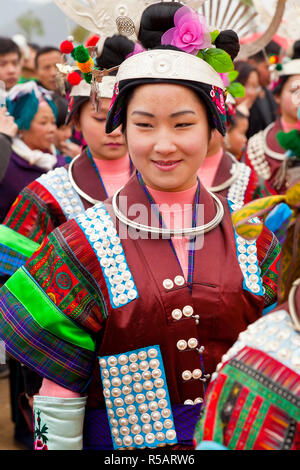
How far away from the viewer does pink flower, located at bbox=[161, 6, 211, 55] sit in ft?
6.78

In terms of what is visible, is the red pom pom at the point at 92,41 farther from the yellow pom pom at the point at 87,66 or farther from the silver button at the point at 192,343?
the silver button at the point at 192,343

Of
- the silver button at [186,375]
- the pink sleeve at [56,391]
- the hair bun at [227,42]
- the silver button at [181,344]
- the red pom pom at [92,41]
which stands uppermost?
the hair bun at [227,42]

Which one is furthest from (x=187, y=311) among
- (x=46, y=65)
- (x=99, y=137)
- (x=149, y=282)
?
(x=46, y=65)

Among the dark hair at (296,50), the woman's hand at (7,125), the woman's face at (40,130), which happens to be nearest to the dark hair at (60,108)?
the woman's face at (40,130)

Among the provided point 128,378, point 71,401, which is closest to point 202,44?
point 128,378

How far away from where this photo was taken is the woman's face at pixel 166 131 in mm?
2018

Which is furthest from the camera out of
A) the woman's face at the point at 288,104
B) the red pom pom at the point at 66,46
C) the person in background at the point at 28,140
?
the woman's face at the point at 288,104

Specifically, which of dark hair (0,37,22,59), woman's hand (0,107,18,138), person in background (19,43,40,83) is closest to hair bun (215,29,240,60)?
woman's hand (0,107,18,138)

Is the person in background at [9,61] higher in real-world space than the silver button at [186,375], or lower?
higher

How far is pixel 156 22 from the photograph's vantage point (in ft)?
7.04

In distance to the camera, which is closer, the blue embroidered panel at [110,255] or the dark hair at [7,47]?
the blue embroidered panel at [110,255]

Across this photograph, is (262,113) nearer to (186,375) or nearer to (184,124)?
(184,124)

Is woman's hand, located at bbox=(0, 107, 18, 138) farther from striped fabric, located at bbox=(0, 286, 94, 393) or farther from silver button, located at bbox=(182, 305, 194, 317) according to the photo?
silver button, located at bbox=(182, 305, 194, 317)
